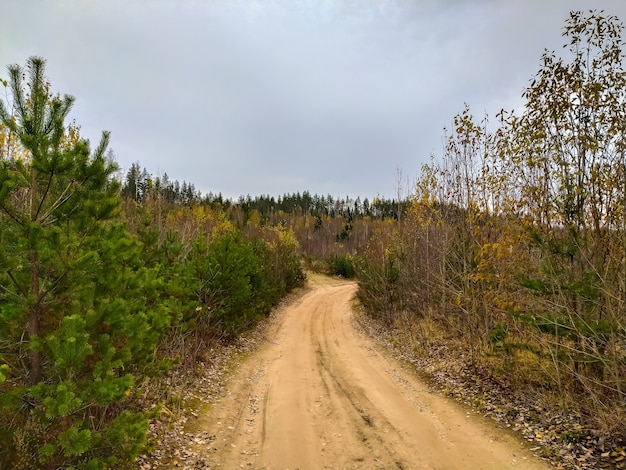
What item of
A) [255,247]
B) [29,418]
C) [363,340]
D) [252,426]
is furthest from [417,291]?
[29,418]

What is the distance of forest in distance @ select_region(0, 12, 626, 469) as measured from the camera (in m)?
3.51

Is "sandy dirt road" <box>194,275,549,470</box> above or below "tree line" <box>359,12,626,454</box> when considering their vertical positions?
below

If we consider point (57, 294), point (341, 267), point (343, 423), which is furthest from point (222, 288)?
point (341, 267)

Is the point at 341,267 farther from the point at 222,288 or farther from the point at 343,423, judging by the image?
the point at 343,423

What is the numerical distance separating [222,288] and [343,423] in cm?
564

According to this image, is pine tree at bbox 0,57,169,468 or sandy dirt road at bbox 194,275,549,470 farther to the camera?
sandy dirt road at bbox 194,275,549,470

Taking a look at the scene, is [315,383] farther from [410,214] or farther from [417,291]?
[410,214]

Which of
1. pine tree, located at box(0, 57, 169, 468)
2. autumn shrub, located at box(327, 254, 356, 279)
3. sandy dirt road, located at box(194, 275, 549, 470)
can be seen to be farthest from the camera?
autumn shrub, located at box(327, 254, 356, 279)

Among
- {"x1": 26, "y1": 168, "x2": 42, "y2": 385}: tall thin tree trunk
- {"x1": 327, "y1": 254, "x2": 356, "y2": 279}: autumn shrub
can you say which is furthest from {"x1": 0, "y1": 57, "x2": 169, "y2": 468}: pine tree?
{"x1": 327, "y1": 254, "x2": 356, "y2": 279}: autumn shrub

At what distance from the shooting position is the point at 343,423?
255 inches

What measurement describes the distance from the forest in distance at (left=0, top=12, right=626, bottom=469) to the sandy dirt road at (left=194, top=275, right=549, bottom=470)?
853mm

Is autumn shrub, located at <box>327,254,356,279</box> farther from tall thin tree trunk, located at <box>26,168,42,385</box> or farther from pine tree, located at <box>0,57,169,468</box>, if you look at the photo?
tall thin tree trunk, located at <box>26,168,42,385</box>

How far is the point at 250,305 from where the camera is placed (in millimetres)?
13109

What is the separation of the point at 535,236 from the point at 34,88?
24.6 ft
